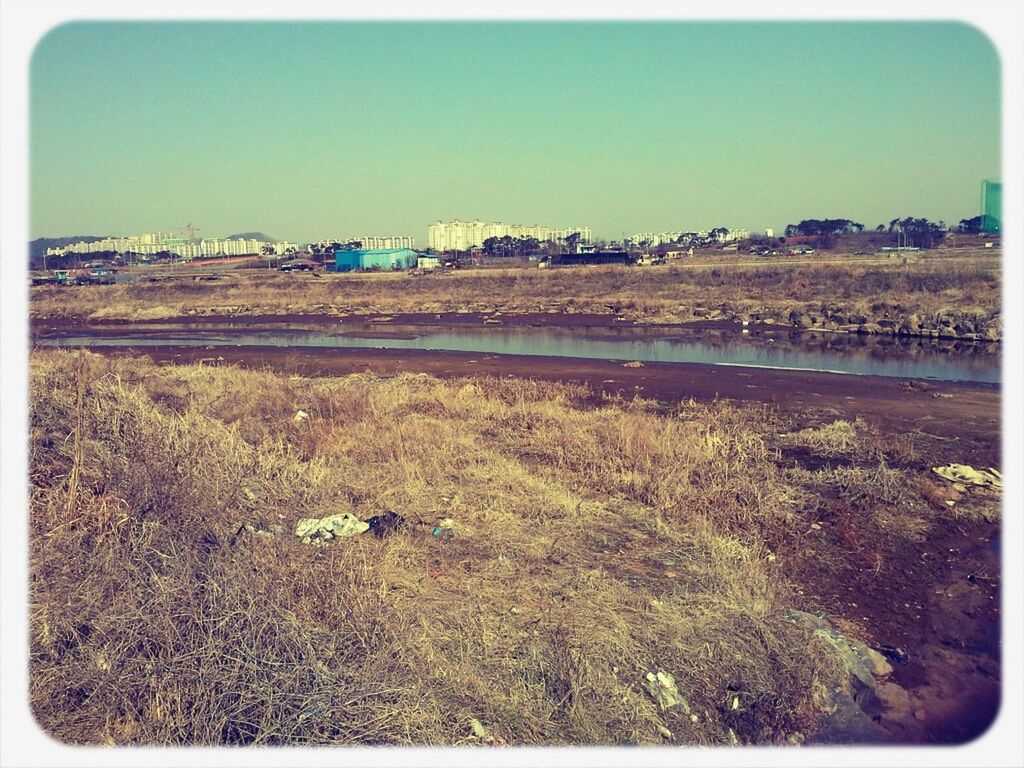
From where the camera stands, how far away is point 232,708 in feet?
12.0

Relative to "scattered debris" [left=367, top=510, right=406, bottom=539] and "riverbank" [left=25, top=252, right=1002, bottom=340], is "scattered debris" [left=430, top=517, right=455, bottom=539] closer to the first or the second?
"scattered debris" [left=367, top=510, right=406, bottom=539]

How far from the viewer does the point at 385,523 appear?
6938 millimetres

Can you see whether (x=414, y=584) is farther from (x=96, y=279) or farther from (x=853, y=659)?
(x=96, y=279)

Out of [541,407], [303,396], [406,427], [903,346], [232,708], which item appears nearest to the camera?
[232,708]

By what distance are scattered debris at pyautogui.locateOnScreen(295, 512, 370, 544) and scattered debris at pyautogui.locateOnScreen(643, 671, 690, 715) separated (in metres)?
3.12

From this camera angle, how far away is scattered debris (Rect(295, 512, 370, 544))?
21.6ft

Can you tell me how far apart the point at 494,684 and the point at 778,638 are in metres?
2.06

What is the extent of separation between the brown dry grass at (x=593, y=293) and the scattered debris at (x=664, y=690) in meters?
25.4

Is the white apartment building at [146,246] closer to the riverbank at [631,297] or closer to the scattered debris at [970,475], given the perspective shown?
the riverbank at [631,297]

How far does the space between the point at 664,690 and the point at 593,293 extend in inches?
1558

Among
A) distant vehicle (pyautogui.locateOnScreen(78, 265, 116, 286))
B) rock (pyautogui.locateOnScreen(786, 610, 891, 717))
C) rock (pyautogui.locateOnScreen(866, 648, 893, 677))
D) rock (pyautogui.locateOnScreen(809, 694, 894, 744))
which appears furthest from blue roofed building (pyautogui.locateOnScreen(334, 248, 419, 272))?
rock (pyautogui.locateOnScreen(809, 694, 894, 744))

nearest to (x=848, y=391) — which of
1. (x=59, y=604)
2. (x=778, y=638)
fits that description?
(x=778, y=638)

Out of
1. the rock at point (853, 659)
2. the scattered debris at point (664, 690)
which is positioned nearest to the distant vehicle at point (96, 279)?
the rock at point (853, 659)

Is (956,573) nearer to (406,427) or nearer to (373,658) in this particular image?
(373,658)
